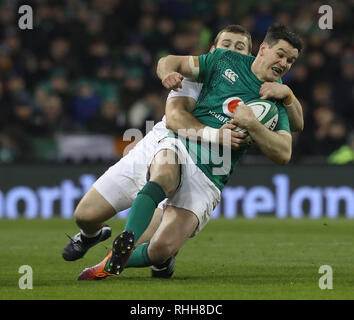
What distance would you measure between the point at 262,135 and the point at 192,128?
55cm

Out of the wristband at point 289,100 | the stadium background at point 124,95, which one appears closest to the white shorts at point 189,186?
the wristband at point 289,100

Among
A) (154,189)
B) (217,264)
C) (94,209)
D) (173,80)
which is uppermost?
(173,80)

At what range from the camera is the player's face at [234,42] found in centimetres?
789

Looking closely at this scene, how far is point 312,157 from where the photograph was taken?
14.4 metres

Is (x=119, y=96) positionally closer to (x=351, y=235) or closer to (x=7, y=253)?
(x=351, y=235)

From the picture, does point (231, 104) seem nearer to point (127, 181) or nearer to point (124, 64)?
point (127, 181)

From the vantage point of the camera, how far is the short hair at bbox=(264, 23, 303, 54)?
646cm

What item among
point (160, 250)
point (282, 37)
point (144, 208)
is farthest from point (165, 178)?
point (282, 37)

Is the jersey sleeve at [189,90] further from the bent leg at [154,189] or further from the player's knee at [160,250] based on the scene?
the player's knee at [160,250]

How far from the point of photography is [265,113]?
652 centimetres

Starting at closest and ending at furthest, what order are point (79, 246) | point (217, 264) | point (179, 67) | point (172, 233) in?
point (172, 233), point (179, 67), point (79, 246), point (217, 264)

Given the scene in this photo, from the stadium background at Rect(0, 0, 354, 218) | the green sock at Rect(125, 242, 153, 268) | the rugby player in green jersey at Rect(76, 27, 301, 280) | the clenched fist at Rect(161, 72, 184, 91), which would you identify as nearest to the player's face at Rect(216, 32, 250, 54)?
the rugby player in green jersey at Rect(76, 27, 301, 280)
